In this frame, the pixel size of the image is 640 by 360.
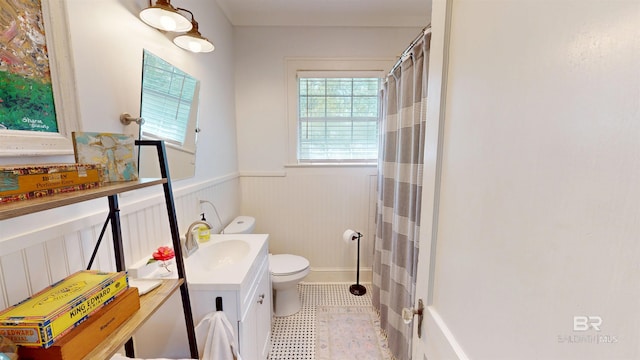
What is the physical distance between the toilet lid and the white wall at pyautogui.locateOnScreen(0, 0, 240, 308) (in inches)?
30.6

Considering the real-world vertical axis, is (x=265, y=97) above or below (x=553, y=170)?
above

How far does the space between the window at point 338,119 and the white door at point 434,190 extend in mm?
1786

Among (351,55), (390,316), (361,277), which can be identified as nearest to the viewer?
(390,316)

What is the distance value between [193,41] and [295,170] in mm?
1397

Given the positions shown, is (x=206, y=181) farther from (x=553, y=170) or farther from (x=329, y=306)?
(x=553, y=170)

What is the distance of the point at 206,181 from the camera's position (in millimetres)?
1789

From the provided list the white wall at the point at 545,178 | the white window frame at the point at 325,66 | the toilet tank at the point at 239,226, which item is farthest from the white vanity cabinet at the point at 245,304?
the white window frame at the point at 325,66

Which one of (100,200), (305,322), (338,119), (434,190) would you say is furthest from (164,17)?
(305,322)

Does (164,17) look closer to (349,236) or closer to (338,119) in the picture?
(338,119)

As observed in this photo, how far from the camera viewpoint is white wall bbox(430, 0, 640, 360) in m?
0.31

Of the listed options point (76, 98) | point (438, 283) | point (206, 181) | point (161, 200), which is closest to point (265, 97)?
point (206, 181)

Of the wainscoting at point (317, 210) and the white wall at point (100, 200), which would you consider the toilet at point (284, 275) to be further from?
the white wall at point (100, 200)

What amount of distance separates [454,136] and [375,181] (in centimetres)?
189

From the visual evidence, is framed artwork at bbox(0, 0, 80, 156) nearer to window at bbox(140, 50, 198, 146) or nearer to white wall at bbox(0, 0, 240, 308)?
white wall at bbox(0, 0, 240, 308)
